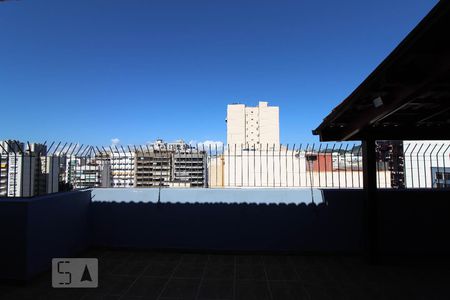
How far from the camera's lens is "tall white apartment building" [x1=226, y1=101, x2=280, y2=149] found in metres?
65.6

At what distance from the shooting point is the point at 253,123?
6812 cm

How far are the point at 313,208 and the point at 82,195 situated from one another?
14.8 ft

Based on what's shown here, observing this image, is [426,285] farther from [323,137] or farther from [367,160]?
[323,137]

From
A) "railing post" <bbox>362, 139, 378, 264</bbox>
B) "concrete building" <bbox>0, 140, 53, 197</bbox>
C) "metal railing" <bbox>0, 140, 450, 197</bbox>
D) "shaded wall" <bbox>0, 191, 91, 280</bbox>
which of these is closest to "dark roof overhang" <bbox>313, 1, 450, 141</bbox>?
"railing post" <bbox>362, 139, 378, 264</bbox>

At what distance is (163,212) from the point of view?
5078 millimetres

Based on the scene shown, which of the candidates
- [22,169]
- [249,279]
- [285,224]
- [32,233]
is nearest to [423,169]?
[285,224]

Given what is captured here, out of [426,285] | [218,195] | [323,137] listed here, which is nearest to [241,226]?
[218,195]

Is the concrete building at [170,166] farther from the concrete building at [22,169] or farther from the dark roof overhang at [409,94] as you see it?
the dark roof overhang at [409,94]

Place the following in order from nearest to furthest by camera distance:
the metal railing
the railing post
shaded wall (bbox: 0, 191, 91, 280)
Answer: shaded wall (bbox: 0, 191, 91, 280) < the railing post < the metal railing

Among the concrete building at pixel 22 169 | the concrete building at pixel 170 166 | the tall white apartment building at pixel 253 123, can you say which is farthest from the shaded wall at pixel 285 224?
the tall white apartment building at pixel 253 123

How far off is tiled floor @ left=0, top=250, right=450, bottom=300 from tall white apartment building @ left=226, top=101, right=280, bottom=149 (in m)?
60.2

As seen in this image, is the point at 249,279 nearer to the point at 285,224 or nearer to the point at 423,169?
the point at 285,224

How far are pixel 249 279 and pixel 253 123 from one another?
2573 inches

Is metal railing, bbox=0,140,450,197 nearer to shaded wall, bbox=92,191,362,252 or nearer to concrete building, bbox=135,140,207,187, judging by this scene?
concrete building, bbox=135,140,207,187
